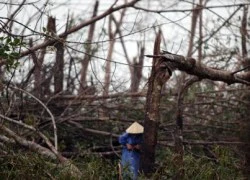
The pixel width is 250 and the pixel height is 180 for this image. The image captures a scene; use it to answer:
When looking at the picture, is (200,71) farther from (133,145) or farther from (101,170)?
(101,170)

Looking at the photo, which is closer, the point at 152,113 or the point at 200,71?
the point at 152,113

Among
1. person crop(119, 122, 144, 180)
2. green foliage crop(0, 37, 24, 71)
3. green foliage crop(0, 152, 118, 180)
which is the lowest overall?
green foliage crop(0, 152, 118, 180)

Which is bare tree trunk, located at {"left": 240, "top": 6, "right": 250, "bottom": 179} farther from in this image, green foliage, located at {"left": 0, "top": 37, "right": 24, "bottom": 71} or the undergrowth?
green foliage, located at {"left": 0, "top": 37, "right": 24, "bottom": 71}

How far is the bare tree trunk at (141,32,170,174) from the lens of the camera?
4.98m

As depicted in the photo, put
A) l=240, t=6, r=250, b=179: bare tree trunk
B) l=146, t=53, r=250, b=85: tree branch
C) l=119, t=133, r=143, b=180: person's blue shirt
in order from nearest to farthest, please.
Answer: l=146, t=53, r=250, b=85: tree branch < l=240, t=6, r=250, b=179: bare tree trunk < l=119, t=133, r=143, b=180: person's blue shirt

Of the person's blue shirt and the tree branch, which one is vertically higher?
the tree branch

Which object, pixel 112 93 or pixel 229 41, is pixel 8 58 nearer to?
pixel 112 93

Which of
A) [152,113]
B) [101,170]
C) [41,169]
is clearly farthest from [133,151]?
[41,169]

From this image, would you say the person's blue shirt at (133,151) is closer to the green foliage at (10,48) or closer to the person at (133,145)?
the person at (133,145)

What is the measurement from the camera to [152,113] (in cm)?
501

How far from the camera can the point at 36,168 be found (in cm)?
448

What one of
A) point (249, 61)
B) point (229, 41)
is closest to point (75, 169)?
point (249, 61)

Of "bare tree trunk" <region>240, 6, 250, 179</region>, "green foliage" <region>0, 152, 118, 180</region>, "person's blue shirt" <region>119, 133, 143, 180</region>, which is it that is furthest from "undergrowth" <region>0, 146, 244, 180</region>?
"person's blue shirt" <region>119, 133, 143, 180</region>

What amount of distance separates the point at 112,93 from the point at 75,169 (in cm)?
328
